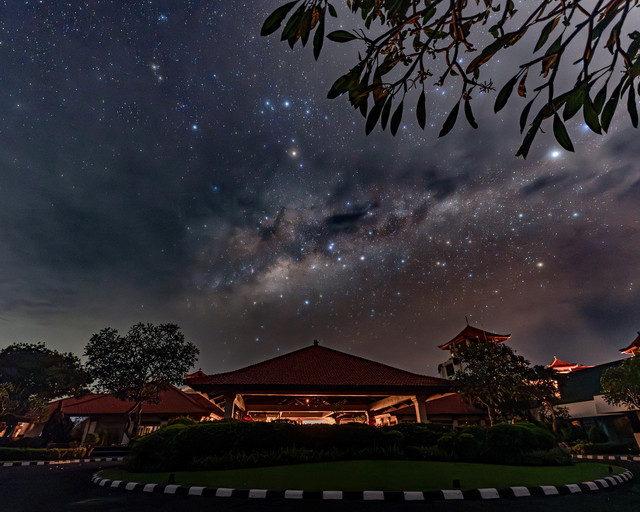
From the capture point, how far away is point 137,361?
1040 inches

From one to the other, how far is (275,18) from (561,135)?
5.46 ft

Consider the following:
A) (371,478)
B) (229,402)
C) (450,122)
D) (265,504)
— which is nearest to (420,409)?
(229,402)

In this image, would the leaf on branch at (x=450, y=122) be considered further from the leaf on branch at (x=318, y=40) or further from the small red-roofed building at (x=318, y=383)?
the small red-roofed building at (x=318, y=383)

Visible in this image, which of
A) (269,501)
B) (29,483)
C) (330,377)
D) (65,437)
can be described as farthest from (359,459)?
(65,437)

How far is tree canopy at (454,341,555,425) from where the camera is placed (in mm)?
24062

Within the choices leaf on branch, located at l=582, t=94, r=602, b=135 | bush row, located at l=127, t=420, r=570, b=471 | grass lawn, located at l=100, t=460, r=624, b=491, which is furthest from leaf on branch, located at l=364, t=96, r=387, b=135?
bush row, located at l=127, t=420, r=570, b=471

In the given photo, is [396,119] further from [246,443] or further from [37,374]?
[37,374]

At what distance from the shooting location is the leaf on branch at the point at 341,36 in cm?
197

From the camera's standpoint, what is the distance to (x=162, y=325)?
1078 inches

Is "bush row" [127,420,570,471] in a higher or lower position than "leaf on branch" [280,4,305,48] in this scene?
lower

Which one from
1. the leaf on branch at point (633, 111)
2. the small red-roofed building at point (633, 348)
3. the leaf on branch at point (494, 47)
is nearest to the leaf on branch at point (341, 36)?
the leaf on branch at point (494, 47)

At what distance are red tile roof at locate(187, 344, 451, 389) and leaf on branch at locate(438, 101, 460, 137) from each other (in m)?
16.2

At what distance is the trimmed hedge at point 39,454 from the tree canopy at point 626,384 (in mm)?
37432

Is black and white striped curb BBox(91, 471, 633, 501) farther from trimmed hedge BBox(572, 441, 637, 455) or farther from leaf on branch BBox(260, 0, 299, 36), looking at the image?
trimmed hedge BBox(572, 441, 637, 455)
